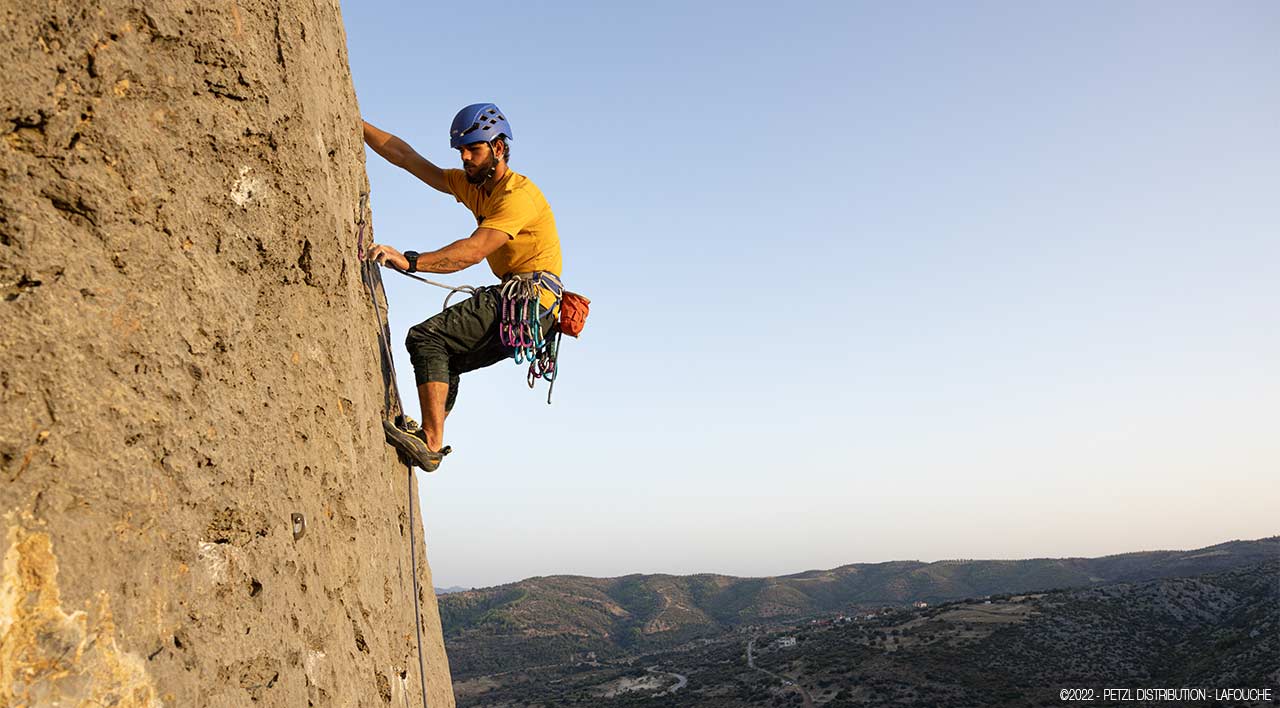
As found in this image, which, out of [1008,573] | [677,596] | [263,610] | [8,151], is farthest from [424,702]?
[1008,573]

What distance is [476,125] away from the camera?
5555 mm

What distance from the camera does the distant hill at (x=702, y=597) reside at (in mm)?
79625

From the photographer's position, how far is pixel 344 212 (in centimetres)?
461

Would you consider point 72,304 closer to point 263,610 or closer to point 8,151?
point 8,151

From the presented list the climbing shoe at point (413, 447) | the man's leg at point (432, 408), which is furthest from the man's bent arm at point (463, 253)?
the climbing shoe at point (413, 447)

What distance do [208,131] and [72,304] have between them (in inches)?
41.5

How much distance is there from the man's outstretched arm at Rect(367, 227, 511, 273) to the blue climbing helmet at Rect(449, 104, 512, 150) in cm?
69

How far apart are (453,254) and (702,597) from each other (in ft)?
373

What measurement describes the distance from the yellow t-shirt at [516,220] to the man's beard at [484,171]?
0.33 feet

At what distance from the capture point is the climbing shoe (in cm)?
500

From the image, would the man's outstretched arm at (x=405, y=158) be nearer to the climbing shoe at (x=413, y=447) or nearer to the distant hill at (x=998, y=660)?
the climbing shoe at (x=413, y=447)

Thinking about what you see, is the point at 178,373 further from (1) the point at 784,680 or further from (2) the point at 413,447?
(1) the point at 784,680

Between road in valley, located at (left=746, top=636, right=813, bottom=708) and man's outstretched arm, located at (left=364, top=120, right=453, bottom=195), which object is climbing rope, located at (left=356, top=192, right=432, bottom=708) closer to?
man's outstretched arm, located at (left=364, top=120, right=453, bottom=195)

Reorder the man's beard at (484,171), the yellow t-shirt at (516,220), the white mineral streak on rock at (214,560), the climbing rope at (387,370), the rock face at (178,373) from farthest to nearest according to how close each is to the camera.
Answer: the man's beard at (484,171) → the yellow t-shirt at (516,220) → the climbing rope at (387,370) → the white mineral streak on rock at (214,560) → the rock face at (178,373)
